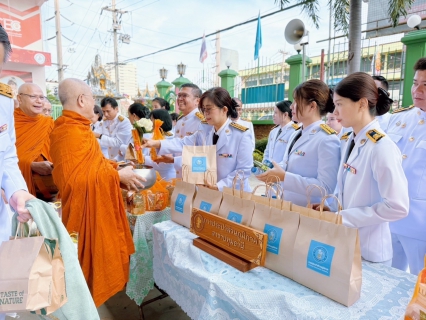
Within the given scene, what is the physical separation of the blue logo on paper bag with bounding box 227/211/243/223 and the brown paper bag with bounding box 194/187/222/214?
100 mm

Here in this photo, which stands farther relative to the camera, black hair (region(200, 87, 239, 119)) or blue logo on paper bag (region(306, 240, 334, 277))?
black hair (region(200, 87, 239, 119))

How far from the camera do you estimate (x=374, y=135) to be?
1.31 metres

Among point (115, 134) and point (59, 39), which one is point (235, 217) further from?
point (59, 39)

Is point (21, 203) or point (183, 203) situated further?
point (183, 203)

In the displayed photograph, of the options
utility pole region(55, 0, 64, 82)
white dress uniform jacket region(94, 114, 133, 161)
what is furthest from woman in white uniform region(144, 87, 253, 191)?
utility pole region(55, 0, 64, 82)

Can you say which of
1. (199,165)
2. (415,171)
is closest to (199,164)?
(199,165)

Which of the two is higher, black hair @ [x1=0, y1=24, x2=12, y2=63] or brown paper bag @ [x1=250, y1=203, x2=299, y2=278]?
black hair @ [x1=0, y1=24, x2=12, y2=63]

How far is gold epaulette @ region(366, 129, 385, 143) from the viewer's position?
50.7 inches

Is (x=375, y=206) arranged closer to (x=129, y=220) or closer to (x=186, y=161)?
(x=186, y=161)

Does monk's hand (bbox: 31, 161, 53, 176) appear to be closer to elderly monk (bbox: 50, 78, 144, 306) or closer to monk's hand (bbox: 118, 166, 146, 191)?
elderly monk (bbox: 50, 78, 144, 306)

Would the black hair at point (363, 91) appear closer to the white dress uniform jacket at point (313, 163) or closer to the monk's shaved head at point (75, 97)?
the white dress uniform jacket at point (313, 163)

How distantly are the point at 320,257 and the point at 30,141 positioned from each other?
2838 mm

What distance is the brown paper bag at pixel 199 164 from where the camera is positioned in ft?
6.75

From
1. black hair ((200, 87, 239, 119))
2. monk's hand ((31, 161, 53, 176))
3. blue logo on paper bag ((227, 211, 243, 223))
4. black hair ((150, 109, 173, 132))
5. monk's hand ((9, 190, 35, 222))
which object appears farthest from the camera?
black hair ((150, 109, 173, 132))
